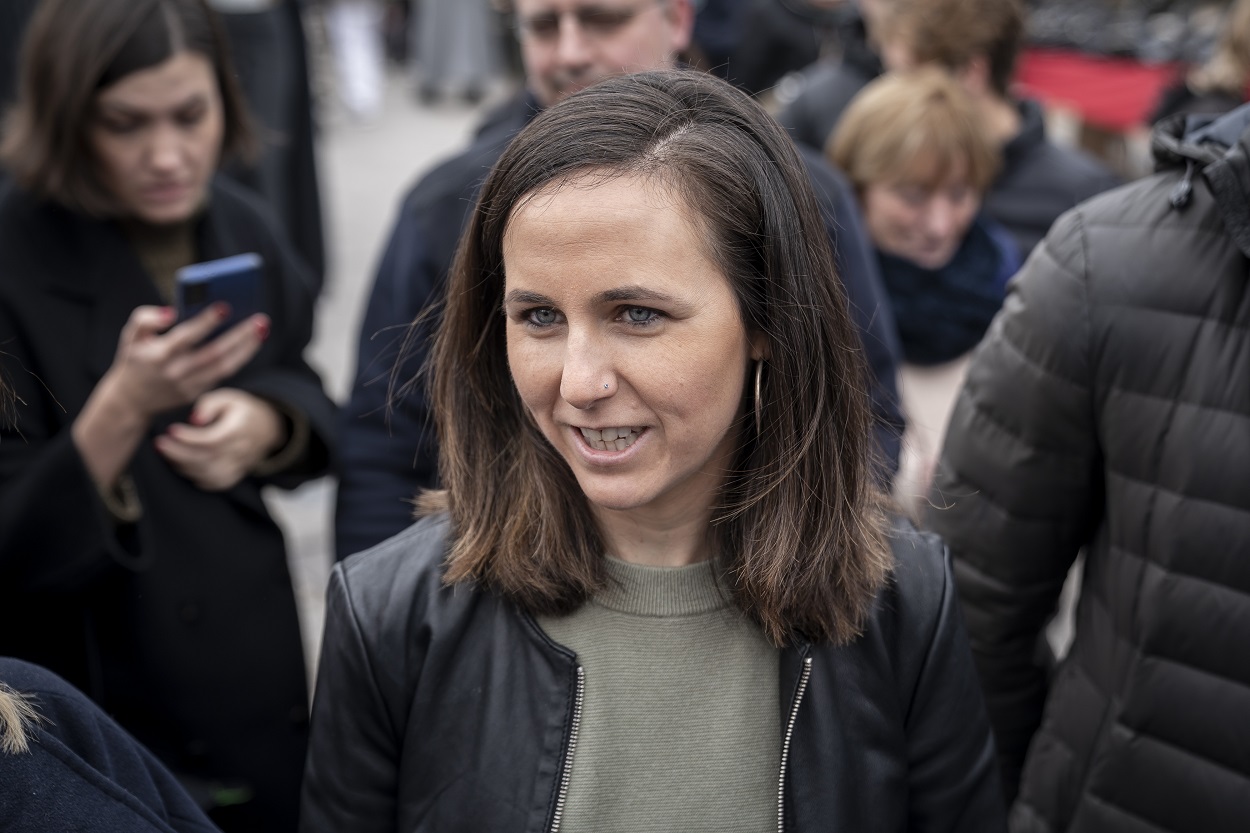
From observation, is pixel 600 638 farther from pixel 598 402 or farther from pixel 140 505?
pixel 140 505

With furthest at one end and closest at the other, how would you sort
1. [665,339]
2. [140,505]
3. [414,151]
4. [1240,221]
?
[414,151] < [140,505] < [1240,221] < [665,339]

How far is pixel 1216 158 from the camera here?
1.85 meters

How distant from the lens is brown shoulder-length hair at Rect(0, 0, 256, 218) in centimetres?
253

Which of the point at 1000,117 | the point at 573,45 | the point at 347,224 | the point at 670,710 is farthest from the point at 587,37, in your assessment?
the point at 347,224

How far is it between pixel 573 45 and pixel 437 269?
21.1 inches

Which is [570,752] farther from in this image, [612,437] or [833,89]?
[833,89]

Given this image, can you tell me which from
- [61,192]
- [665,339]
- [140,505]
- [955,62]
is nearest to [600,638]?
[665,339]

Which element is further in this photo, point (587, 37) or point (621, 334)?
point (587, 37)

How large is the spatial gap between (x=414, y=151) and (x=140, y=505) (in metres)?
9.29

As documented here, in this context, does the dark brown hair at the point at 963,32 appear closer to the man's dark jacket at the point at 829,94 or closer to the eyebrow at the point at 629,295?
the man's dark jacket at the point at 829,94

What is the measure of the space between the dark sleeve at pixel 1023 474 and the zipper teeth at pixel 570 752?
81 cm

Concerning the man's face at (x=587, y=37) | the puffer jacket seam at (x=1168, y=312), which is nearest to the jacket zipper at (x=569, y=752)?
the puffer jacket seam at (x=1168, y=312)

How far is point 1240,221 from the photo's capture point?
5.98ft

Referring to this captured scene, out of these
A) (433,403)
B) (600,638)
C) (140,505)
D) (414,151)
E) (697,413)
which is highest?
(697,413)
